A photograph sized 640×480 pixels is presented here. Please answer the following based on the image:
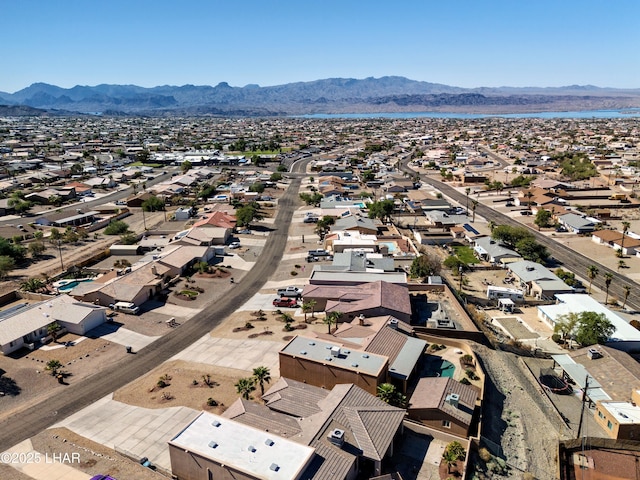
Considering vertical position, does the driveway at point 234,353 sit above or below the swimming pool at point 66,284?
below

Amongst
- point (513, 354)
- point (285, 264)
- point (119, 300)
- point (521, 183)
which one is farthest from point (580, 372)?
point (521, 183)

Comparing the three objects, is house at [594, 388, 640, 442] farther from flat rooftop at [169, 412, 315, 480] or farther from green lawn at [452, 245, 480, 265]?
green lawn at [452, 245, 480, 265]

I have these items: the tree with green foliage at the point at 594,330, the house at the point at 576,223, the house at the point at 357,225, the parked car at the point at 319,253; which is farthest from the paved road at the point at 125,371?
the house at the point at 576,223

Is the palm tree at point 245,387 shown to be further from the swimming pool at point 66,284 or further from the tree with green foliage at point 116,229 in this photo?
the tree with green foliage at point 116,229

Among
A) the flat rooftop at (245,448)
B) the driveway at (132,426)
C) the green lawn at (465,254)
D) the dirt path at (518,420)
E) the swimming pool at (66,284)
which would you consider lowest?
the dirt path at (518,420)

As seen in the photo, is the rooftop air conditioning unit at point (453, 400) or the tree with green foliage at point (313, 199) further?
the tree with green foliage at point (313, 199)

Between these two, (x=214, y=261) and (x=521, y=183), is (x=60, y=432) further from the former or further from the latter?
(x=521, y=183)

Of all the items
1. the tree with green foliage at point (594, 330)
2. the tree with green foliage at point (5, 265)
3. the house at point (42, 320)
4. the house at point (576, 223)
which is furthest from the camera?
the house at point (576, 223)
